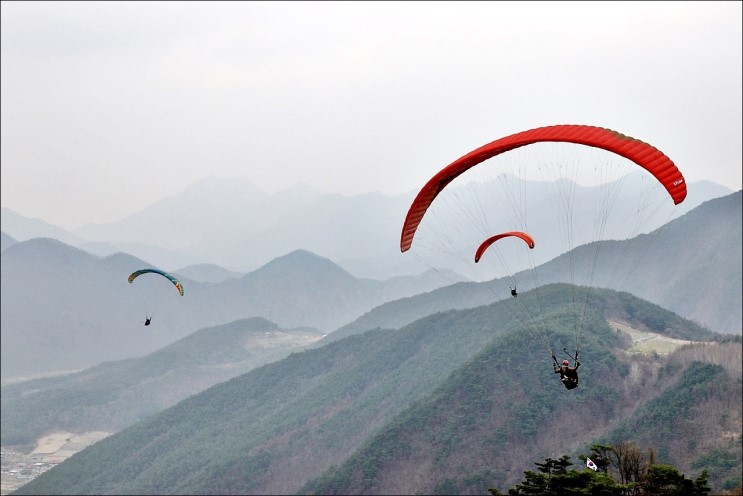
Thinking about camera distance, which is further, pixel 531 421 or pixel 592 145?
pixel 531 421

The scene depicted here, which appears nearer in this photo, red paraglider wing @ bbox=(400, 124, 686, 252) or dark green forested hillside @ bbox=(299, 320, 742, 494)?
red paraglider wing @ bbox=(400, 124, 686, 252)

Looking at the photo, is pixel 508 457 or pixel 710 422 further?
pixel 508 457

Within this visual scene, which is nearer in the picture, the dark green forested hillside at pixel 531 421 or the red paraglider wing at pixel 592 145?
the red paraglider wing at pixel 592 145

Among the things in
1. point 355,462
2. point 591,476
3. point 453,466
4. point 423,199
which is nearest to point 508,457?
point 453,466

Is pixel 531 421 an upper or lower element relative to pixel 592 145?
lower

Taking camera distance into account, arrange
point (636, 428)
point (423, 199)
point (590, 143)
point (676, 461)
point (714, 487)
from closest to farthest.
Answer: point (590, 143) < point (423, 199) < point (714, 487) < point (676, 461) < point (636, 428)

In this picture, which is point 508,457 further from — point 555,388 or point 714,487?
point 714,487

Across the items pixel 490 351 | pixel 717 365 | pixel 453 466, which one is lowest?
pixel 453 466

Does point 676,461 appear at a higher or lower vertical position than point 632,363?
lower
